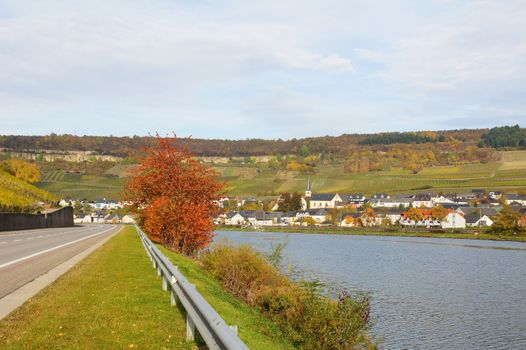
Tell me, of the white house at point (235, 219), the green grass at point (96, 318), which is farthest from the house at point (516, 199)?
the green grass at point (96, 318)

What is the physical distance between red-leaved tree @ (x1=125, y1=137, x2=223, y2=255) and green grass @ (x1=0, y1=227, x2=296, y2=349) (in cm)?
1568

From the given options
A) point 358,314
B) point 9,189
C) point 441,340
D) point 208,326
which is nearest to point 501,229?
point 9,189

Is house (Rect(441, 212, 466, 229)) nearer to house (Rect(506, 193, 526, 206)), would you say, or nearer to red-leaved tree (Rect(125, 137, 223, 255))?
house (Rect(506, 193, 526, 206))

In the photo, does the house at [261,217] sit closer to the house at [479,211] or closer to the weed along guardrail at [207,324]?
the house at [479,211]

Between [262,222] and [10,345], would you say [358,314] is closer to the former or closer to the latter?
[10,345]

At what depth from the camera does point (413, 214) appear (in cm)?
15262

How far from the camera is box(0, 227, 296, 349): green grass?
8188mm

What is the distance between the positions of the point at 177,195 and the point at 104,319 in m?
23.8

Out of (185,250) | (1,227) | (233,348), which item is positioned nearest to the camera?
(233,348)

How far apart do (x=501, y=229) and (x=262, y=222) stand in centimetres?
9066

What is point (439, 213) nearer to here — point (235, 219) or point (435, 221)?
point (435, 221)

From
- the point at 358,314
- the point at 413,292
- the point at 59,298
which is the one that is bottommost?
the point at 413,292

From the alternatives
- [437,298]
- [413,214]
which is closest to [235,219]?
[413,214]

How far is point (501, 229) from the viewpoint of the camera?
108m
